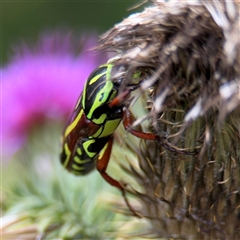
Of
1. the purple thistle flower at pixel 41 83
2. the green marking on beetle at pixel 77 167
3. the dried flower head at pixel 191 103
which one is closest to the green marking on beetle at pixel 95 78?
the dried flower head at pixel 191 103

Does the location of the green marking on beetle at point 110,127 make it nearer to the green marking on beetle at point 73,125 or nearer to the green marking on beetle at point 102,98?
the green marking on beetle at point 102,98

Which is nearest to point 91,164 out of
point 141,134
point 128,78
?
point 141,134

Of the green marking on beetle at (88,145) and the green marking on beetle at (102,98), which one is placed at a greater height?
the green marking on beetle at (102,98)

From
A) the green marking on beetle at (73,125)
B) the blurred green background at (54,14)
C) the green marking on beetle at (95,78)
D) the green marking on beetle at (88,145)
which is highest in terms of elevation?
the blurred green background at (54,14)

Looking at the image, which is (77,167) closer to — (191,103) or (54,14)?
(191,103)

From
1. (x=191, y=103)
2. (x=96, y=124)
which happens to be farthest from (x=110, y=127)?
(x=191, y=103)

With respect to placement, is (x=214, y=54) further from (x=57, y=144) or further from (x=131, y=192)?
(x=57, y=144)

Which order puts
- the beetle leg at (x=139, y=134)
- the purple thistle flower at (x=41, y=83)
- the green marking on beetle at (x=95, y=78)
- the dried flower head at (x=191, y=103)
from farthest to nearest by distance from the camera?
the purple thistle flower at (x=41, y=83)
the green marking on beetle at (x=95, y=78)
the beetle leg at (x=139, y=134)
the dried flower head at (x=191, y=103)

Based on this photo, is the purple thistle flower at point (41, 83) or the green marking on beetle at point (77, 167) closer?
the green marking on beetle at point (77, 167)
